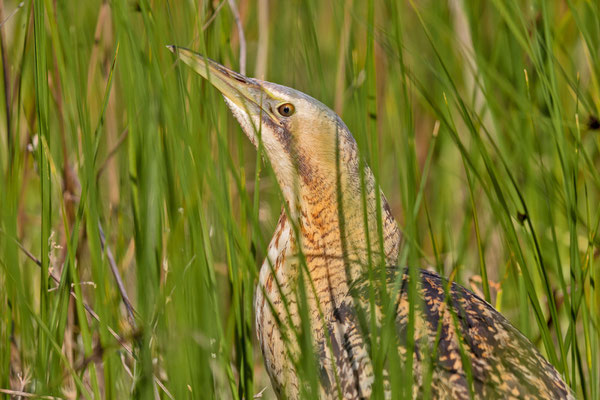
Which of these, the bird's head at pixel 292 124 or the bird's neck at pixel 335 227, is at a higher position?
the bird's head at pixel 292 124

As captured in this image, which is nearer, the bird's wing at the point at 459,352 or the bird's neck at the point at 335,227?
the bird's wing at the point at 459,352

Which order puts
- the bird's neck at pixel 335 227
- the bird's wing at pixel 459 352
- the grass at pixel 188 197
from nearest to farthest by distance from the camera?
the grass at pixel 188 197
the bird's wing at pixel 459 352
the bird's neck at pixel 335 227

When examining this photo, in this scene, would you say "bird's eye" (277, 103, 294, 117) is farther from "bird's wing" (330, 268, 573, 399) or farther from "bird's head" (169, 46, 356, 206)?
"bird's wing" (330, 268, 573, 399)

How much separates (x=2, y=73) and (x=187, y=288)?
67 cm

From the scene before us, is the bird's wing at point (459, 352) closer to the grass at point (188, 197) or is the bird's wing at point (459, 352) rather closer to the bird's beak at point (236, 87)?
the grass at point (188, 197)

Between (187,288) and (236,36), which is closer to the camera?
(187,288)

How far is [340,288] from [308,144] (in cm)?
29

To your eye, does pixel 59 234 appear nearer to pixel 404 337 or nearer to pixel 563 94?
pixel 404 337

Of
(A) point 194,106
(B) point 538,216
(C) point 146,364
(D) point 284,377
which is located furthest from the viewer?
(B) point 538,216

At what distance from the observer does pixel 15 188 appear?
54.6 inches

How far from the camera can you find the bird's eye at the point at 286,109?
1.59 metres

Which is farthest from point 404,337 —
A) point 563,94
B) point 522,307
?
point 563,94

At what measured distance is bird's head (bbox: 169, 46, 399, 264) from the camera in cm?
156

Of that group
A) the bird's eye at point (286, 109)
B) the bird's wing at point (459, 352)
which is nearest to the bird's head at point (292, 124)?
the bird's eye at point (286, 109)
